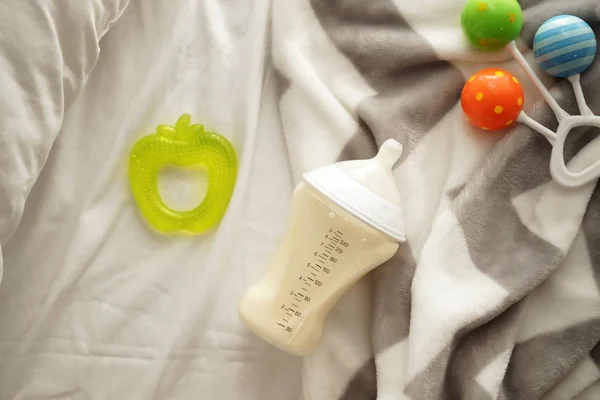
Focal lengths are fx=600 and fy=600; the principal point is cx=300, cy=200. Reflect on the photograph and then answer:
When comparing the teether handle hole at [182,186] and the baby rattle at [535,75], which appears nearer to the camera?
the baby rattle at [535,75]

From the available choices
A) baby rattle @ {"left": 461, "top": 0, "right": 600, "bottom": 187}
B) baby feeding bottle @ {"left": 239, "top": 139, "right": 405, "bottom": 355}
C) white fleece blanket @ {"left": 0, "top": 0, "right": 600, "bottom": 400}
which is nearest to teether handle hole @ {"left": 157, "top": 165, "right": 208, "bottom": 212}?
white fleece blanket @ {"left": 0, "top": 0, "right": 600, "bottom": 400}

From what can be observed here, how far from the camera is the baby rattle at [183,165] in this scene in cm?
69

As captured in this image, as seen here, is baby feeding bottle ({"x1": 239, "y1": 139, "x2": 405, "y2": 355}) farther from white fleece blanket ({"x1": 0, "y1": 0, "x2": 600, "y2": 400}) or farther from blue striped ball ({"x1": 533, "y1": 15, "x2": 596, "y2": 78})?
blue striped ball ({"x1": 533, "y1": 15, "x2": 596, "y2": 78})

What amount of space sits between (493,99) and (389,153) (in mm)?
119

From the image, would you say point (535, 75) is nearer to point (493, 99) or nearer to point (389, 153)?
point (493, 99)

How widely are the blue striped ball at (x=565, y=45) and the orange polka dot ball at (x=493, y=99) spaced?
4 centimetres

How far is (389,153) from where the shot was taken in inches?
24.5

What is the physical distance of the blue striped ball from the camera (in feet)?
1.99

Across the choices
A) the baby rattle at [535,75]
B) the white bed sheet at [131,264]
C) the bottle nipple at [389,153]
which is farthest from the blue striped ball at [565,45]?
the white bed sheet at [131,264]

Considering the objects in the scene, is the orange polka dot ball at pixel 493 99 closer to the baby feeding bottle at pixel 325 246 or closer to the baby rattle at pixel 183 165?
the baby feeding bottle at pixel 325 246

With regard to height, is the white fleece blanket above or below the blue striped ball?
below

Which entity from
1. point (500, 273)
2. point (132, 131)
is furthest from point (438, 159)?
point (132, 131)

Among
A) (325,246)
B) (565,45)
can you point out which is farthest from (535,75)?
(325,246)

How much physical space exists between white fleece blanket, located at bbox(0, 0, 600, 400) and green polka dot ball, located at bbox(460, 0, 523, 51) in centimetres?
3
